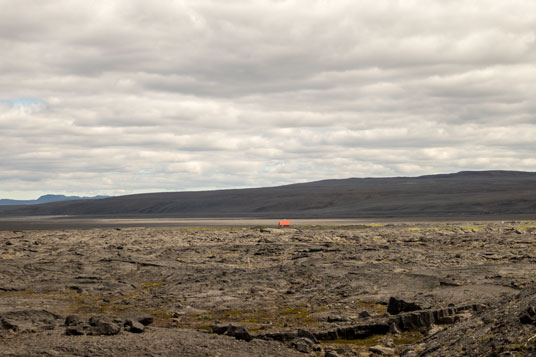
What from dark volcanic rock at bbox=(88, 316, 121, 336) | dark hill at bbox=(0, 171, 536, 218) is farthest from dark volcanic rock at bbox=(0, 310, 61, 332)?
dark hill at bbox=(0, 171, 536, 218)

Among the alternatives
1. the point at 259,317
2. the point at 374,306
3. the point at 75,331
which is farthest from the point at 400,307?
the point at 75,331

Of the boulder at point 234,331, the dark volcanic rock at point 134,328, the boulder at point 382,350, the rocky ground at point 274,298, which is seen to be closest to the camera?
the rocky ground at point 274,298

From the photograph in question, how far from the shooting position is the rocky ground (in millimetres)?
12148

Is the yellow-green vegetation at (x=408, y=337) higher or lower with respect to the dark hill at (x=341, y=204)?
lower

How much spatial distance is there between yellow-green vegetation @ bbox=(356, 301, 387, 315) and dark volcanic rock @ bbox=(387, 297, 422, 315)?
102 centimetres

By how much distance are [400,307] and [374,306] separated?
79.7 inches

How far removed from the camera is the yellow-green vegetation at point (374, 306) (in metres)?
16.7

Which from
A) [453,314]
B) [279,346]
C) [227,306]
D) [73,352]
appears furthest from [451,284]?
[73,352]

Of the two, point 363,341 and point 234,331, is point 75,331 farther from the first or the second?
point 363,341

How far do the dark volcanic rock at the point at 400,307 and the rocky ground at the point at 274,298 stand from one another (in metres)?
0.02

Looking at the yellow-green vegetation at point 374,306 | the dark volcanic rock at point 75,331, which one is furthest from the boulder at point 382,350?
the dark volcanic rock at point 75,331

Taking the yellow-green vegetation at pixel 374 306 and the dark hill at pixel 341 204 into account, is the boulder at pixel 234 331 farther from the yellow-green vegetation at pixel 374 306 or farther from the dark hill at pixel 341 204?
the dark hill at pixel 341 204

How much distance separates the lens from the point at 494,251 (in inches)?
1159

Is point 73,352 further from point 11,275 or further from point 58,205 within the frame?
point 58,205
